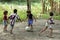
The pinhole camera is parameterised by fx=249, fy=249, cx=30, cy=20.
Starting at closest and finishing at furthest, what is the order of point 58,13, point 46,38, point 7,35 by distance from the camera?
point 46,38 → point 7,35 → point 58,13

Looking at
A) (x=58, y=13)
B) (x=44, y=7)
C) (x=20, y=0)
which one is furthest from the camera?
(x=20, y=0)

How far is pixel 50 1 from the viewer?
29469 millimetres

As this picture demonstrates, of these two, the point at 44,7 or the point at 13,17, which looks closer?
the point at 13,17

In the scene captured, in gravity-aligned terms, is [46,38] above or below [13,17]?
below

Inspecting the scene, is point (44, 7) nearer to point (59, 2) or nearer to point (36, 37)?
point (59, 2)

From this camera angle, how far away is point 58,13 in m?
28.1

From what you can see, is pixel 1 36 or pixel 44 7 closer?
pixel 1 36

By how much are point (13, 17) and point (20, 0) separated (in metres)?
32.3

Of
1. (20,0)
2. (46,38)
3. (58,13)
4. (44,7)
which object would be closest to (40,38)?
(46,38)

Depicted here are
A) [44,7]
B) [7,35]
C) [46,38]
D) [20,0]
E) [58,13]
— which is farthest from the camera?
[20,0]

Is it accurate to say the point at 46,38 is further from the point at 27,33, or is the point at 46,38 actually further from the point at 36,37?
the point at 27,33

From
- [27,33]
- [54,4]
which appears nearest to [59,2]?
[54,4]

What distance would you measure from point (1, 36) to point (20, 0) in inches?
1290

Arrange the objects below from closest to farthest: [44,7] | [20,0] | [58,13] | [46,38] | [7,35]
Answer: [46,38]
[7,35]
[58,13]
[44,7]
[20,0]
